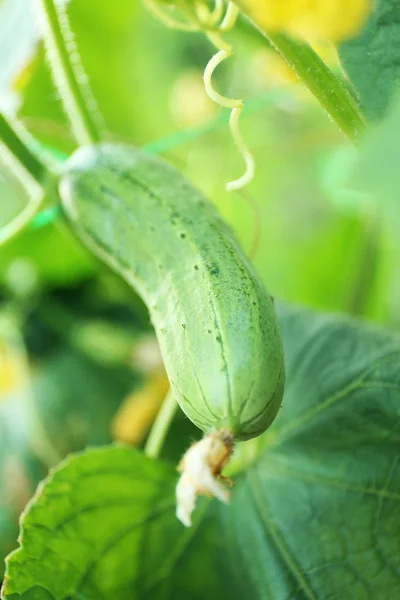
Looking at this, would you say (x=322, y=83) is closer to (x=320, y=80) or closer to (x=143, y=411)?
(x=320, y=80)

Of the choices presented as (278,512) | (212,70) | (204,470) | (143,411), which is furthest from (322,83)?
(143,411)

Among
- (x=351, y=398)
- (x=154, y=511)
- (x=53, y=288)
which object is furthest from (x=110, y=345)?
(x=351, y=398)

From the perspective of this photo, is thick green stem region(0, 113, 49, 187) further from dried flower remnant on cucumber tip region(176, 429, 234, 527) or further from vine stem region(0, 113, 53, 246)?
dried flower remnant on cucumber tip region(176, 429, 234, 527)

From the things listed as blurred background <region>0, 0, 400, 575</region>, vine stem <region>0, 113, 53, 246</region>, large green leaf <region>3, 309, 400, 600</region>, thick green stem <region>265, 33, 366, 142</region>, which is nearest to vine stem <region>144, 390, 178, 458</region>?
large green leaf <region>3, 309, 400, 600</region>

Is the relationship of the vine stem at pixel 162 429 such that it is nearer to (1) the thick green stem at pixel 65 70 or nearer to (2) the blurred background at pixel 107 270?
(2) the blurred background at pixel 107 270

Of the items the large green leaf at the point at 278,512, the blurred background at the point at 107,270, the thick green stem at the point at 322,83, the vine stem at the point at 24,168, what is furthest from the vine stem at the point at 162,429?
the thick green stem at the point at 322,83

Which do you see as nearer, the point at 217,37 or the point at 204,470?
the point at 204,470

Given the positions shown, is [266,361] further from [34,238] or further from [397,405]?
[34,238]
